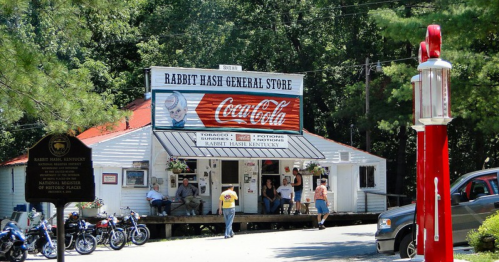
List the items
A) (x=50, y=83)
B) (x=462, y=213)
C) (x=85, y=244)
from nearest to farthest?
(x=50, y=83) → (x=462, y=213) → (x=85, y=244)

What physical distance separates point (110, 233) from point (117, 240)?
31 centimetres

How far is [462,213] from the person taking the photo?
15.4 metres

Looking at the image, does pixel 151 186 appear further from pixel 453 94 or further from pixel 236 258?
pixel 453 94

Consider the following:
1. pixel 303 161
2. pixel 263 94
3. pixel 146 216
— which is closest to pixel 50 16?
pixel 146 216

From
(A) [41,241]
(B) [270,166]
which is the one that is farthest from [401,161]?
(A) [41,241]

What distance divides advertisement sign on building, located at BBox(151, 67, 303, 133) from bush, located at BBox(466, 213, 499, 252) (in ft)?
47.9

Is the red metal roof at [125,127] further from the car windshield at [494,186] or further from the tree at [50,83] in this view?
the car windshield at [494,186]

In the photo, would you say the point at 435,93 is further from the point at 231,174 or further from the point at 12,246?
the point at 231,174

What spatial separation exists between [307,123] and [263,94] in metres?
14.5

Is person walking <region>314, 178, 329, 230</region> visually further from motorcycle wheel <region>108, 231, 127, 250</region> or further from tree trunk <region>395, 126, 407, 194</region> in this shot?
tree trunk <region>395, 126, 407, 194</region>

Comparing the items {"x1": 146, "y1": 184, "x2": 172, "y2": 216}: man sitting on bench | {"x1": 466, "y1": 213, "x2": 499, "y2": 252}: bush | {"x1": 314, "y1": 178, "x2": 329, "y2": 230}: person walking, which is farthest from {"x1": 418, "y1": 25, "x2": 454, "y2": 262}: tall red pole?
{"x1": 146, "y1": 184, "x2": 172, "y2": 216}: man sitting on bench

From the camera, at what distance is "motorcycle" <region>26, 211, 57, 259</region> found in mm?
19312

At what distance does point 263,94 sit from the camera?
28.1 metres

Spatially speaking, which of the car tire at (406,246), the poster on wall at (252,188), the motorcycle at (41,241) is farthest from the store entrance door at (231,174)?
the car tire at (406,246)
